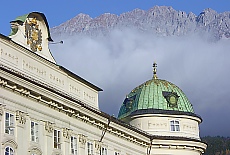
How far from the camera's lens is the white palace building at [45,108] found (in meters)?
40.8

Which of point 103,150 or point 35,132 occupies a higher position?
point 103,150

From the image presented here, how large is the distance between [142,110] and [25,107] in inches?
1251

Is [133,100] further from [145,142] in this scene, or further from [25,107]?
[25,107]

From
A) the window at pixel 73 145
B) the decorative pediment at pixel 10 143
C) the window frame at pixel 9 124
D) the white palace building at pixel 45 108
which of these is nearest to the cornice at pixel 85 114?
the white palace building at pixel 45 108

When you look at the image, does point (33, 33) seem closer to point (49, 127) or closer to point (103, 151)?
point (49, 127)

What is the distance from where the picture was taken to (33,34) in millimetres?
46062

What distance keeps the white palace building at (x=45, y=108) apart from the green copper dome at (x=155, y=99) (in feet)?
24.1

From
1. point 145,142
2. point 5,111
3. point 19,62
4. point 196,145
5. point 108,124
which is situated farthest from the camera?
point 196,145

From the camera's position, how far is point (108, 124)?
5641 cm

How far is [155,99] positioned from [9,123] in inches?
1417

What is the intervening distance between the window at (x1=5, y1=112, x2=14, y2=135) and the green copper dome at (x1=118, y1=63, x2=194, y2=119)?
Answer: 34.0 metres

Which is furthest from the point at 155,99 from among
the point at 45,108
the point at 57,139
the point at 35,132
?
the point at 35,132

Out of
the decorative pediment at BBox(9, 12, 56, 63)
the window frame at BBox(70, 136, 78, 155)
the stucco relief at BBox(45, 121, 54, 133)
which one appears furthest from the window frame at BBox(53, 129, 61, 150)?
the decorative pediment at BBox(9, 12, 56, 63)

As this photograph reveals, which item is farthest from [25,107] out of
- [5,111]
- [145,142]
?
[145,142]
